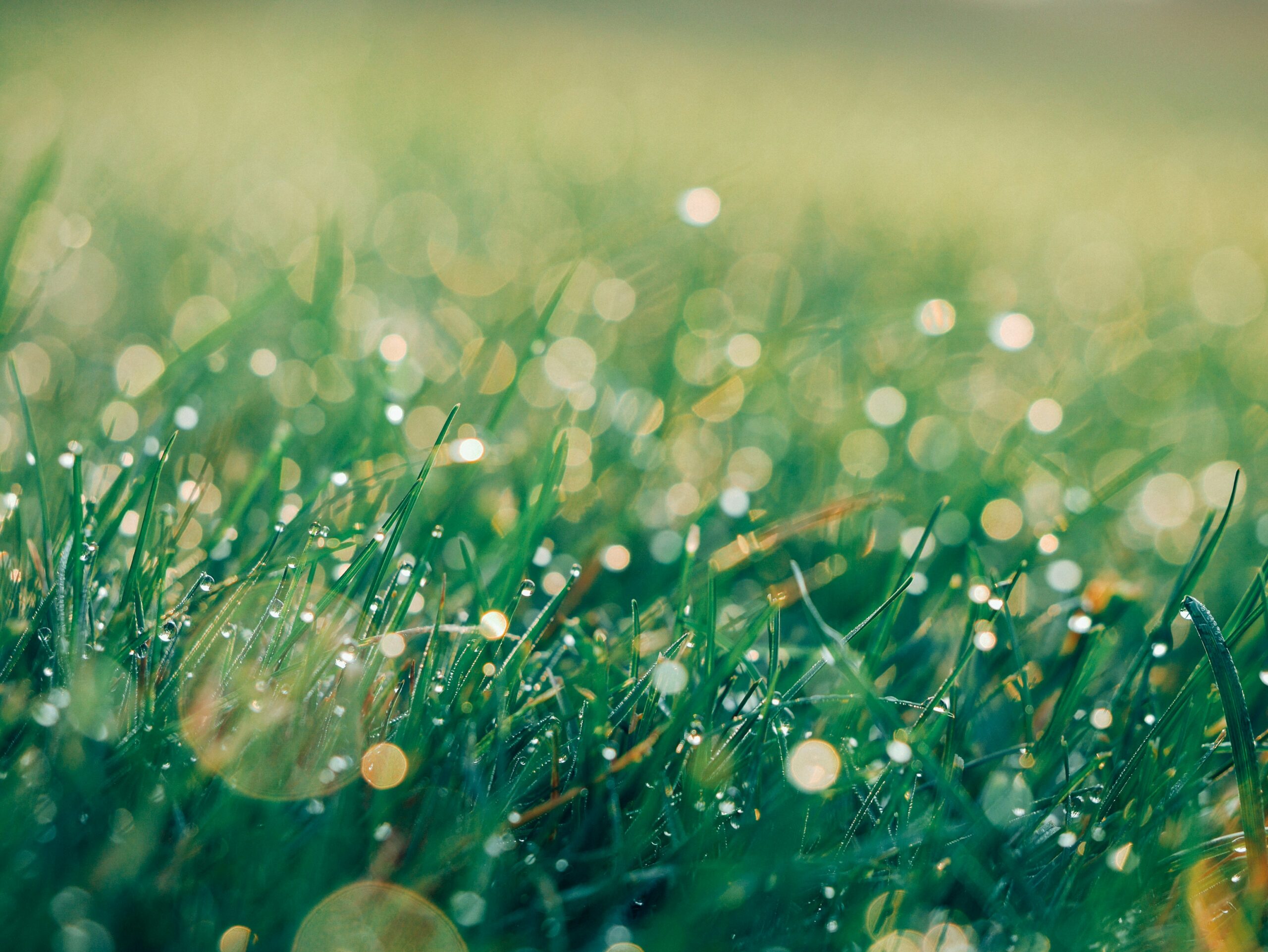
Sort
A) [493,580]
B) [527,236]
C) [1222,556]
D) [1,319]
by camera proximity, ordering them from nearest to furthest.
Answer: [493,580], [1,319], [1222,556], [527,236]

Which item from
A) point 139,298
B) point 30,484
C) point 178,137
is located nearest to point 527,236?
point 139,298

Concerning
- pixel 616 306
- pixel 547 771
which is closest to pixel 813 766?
pixel 547 771

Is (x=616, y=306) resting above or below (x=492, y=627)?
below

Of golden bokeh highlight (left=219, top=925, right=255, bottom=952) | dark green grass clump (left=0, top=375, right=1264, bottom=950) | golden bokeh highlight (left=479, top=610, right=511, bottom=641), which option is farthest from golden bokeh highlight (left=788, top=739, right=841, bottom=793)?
golden bokeh highlight (left=219, top=925, right=255, bottom=952)

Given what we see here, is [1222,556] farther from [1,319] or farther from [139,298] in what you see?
[139,298]

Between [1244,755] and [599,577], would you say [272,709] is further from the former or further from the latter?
[1244,755]
